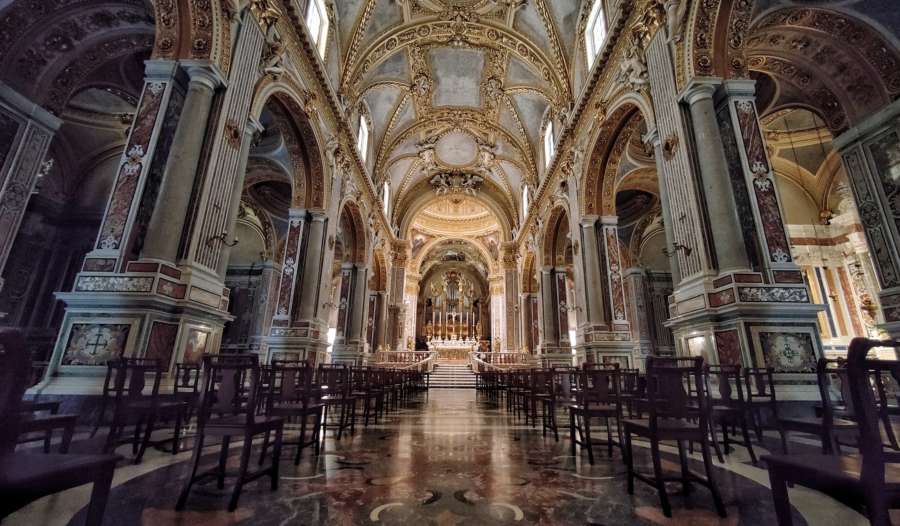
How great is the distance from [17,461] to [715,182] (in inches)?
255

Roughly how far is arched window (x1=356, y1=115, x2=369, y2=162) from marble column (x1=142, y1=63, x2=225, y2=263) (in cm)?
800

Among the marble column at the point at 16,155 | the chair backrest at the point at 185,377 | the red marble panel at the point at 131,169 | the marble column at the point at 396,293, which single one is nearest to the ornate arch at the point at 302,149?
the red marble panel at the point at 131,169

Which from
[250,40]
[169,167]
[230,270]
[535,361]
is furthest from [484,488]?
[230,270]

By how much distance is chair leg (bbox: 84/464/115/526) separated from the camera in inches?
48.9

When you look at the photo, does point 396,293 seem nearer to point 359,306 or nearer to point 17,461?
point 359,306

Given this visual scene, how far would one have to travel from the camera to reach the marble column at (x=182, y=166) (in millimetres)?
4516

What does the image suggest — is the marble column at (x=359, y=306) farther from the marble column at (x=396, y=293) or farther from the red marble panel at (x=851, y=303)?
the red marble panel at (x=851, y=303)

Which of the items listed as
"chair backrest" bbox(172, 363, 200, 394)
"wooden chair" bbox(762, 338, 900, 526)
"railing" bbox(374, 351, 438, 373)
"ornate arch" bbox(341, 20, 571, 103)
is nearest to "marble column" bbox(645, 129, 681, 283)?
"wooden chair" bbox(762, 338, 900, 526)

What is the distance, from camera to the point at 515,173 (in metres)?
18.0

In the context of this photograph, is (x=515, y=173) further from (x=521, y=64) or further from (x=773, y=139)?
(x=773, y=139)

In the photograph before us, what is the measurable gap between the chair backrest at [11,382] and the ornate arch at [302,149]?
7.73m

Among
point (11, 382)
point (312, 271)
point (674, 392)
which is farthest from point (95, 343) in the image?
point (674, 392)

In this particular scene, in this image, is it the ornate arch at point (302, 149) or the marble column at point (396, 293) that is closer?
the ornate arch at point (302, 149)

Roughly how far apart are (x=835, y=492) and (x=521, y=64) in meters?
13.9
